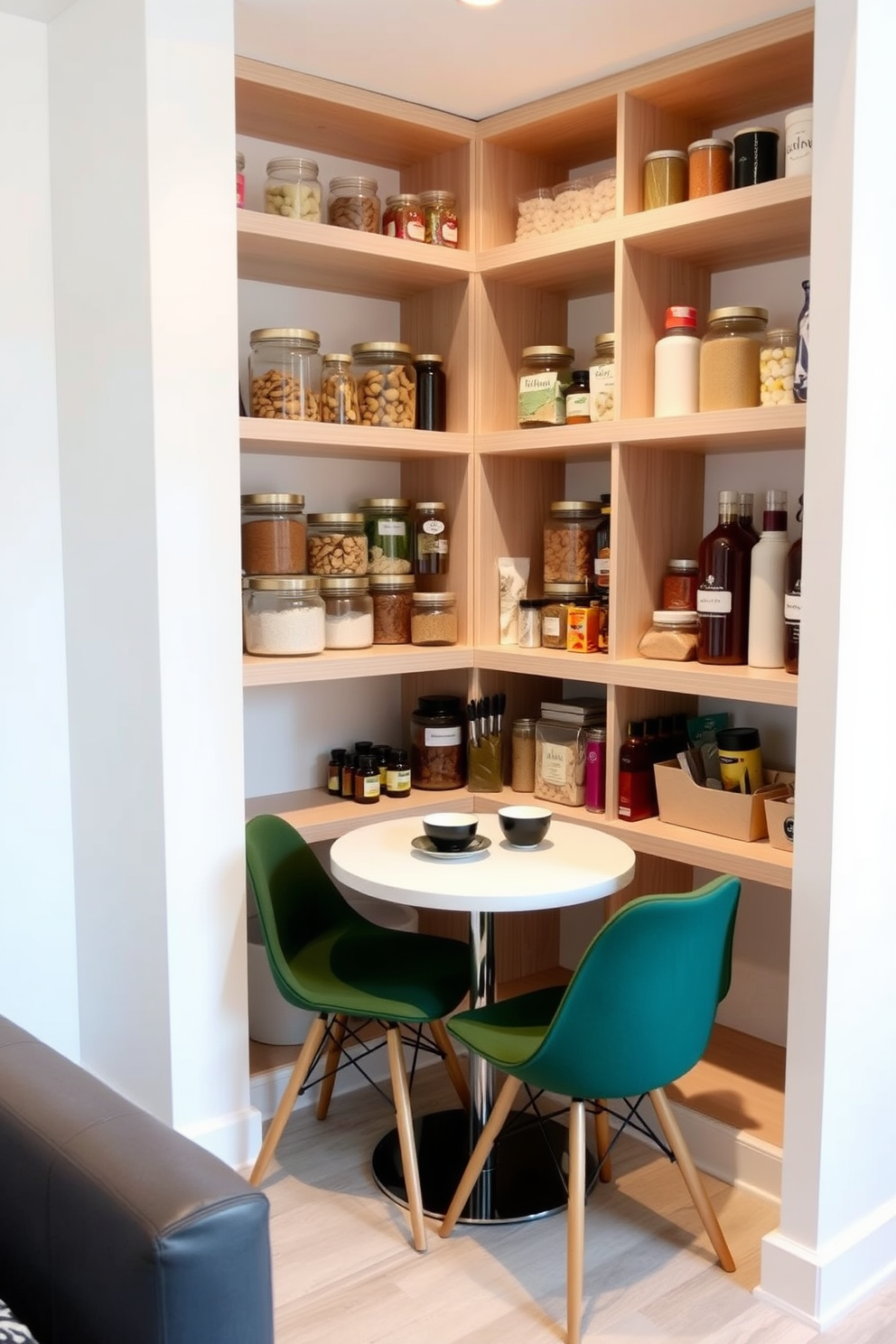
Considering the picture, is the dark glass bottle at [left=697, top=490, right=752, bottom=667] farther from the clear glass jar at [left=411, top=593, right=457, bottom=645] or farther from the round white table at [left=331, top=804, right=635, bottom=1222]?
the clear glass jar at [left=411, top=593, right=457, bottom=645]

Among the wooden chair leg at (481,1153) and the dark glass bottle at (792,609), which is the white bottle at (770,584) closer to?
the dark glass bottle at (792,609)

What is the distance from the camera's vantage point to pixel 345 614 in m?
2.96

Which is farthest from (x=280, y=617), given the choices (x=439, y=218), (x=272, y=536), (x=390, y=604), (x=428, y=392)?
(x=439, y=218)

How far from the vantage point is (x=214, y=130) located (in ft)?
7.69

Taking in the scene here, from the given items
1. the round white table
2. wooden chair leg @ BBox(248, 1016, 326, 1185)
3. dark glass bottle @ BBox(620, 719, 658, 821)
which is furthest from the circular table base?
dark glass bottle @ BBox(620, 719, 658, 821)

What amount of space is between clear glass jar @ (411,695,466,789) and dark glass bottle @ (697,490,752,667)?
2.50 ft

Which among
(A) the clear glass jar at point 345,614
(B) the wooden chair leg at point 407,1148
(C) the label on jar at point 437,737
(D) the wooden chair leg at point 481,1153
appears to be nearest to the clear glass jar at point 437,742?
(C) the label on jar at point 437,737

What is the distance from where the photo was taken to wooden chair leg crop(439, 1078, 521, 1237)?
7.36 feet

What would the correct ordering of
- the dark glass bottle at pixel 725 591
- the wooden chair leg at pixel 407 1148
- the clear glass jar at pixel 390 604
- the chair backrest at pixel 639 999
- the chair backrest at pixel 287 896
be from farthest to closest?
the clear glass jar at pixel 390 604 < the dark glass bottle at pixel 725 591 < the chair backrest at pixel 287 896 < the wooden chair leg at pixel 407 1148 < the chair backrest at pixel 639 999

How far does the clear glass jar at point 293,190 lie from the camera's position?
109 inches

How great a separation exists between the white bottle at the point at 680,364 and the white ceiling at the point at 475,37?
57cm

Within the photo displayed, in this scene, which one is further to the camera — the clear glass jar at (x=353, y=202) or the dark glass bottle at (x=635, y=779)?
the clear glass jar at (x=353, y=202)

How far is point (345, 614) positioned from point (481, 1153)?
1.29m

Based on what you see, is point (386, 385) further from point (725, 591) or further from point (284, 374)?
point (725, 591)
